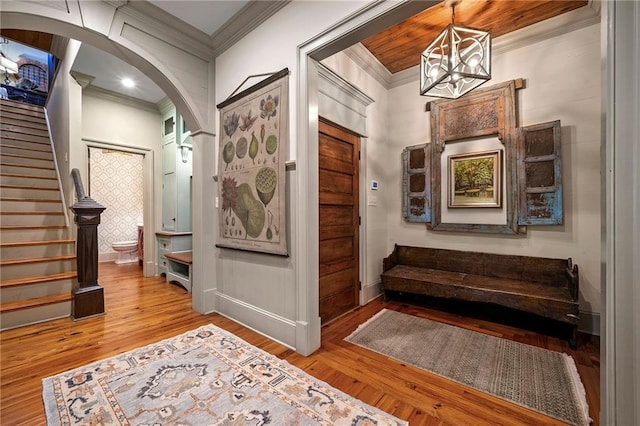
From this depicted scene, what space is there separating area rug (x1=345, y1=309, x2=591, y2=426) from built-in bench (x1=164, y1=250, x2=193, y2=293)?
2.52 m

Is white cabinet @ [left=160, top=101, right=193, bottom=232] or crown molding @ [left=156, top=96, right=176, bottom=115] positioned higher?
crown molding @ [left=156, top=96, right=176, bottom=115]

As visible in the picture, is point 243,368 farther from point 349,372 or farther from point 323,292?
point 323,292

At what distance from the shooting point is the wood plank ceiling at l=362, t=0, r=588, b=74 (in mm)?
2404

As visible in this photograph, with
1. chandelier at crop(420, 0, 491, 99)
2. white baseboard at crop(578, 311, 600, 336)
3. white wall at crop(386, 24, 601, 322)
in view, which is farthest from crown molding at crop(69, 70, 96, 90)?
white baseboard at crop(578, 311, 600, 336)

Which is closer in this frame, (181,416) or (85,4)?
(181,416)

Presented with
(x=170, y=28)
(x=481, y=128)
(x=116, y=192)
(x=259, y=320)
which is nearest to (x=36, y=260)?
(x=259, y=320)

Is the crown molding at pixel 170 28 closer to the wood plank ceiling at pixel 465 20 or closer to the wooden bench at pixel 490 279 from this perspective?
the wood plank ceiling at pixel 465 20

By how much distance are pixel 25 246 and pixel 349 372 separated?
382cm

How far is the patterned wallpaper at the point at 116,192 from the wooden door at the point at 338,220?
4947 millimetres

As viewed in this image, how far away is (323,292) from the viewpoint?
266 cm

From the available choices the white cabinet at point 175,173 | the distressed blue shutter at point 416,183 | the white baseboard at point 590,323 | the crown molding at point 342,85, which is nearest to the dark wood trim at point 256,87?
the crown molding at point 342,85

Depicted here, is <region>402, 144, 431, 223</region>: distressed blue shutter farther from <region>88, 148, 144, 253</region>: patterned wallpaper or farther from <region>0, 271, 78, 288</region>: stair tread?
<region>88, 148, 144, 253</region>: patterned wallpaper

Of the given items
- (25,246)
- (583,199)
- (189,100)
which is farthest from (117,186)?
(583,199)

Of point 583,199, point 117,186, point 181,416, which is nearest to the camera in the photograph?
point 181,416
